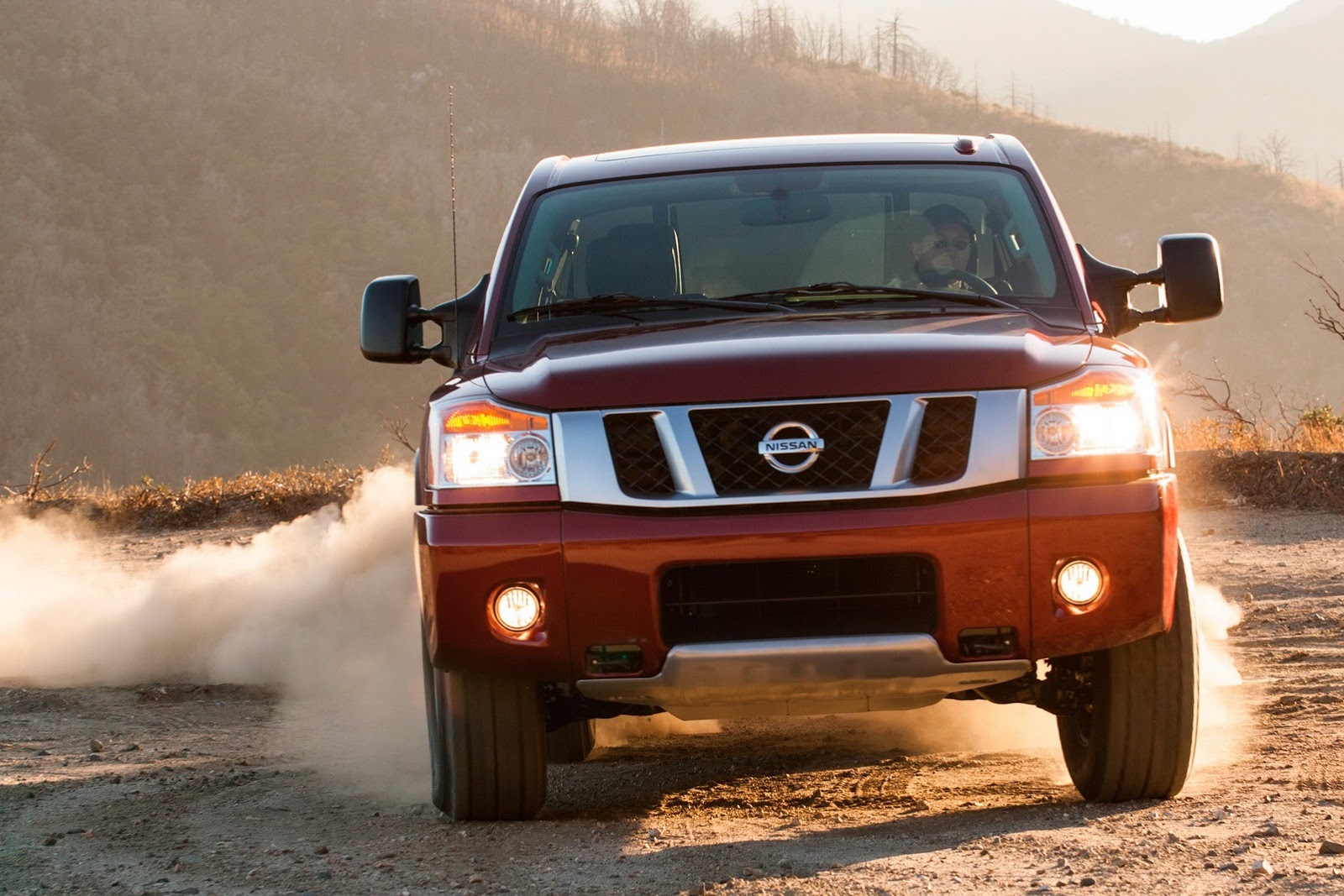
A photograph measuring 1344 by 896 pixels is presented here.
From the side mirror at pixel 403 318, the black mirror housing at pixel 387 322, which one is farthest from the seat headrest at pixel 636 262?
the black mirror housing at pixel 387 322

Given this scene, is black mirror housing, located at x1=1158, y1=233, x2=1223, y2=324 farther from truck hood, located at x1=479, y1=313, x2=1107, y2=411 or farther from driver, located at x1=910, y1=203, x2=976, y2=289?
truck hood, located at x1=479, y1=313, x2=1107, y2=411

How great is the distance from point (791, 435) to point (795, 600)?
392 millimetres

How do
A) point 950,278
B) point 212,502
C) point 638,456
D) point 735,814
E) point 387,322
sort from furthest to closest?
point 212,502 < point 387,322 < point 950,278 < point 735,814 < point 638,456

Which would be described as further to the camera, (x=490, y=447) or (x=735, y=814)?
(x=735, y=814)

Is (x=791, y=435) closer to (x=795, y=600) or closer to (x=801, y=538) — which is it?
(x=801, y=538)

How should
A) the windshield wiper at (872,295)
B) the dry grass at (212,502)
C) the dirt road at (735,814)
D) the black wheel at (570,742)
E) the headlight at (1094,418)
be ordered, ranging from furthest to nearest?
1. the dry grass at (212,502)
2. the black wheel at (570,742)
3. the windshield wiper at (872,295)
4. the headlight at (1094,418)
5. the dirt road at (735,814)

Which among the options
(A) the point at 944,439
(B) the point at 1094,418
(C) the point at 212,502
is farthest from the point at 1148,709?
(C) the point at 212,502

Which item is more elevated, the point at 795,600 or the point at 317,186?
the point at 317,186

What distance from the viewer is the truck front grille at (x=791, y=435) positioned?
154 inches

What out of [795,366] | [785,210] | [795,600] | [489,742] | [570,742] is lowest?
[570,742]

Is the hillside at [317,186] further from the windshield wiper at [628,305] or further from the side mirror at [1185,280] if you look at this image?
the side mirror at [1185,280]

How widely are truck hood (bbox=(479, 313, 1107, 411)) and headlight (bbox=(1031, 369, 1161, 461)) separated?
0.06m

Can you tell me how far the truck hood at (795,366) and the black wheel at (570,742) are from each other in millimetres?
1876

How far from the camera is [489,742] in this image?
430cm
